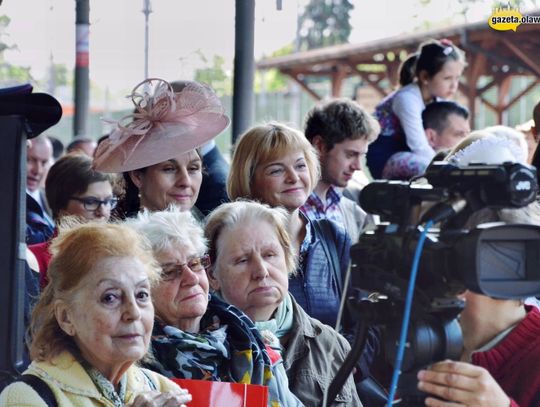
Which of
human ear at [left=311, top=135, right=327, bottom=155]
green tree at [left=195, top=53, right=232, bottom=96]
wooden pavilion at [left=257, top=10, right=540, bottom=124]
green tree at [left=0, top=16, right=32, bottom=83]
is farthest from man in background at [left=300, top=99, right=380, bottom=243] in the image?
wooden pavilion at [left=257, top=10, right=540, bottom=124]

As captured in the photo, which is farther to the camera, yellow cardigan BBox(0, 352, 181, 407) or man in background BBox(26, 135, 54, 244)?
man in background BBox(26, 135, 54, 244)

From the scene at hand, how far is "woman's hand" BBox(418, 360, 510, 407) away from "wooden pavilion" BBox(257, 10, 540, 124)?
20.3ft

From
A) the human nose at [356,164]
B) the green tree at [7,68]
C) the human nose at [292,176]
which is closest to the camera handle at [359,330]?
the human nose at [292,176]

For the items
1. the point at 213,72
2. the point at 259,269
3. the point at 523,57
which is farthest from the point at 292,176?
the point at 523,57

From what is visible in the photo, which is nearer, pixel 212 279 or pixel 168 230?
pixel 168 230

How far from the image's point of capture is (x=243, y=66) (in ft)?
18.2

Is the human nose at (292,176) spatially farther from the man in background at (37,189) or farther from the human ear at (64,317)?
the human ear at (64,317)

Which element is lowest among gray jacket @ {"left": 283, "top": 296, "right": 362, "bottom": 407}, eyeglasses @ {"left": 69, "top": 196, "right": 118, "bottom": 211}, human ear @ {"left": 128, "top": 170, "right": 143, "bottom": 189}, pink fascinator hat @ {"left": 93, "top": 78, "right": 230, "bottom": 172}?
gray jacket @ {"left": 283, "top": 296, "right": 362, "bottom": 407}

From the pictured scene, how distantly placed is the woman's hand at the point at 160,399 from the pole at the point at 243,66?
9.08ft

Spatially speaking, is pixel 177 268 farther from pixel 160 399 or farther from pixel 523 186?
pixel 523 186

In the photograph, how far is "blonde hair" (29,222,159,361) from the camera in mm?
2785

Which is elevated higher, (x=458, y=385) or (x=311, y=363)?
(x=458, y=385)

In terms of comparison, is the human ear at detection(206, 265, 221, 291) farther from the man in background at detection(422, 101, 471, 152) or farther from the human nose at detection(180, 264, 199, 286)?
the man in background at detection(422, 101, 471, 152)

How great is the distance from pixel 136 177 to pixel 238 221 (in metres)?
0.91
